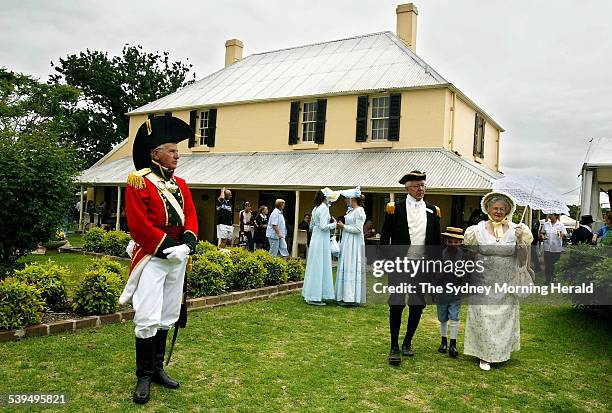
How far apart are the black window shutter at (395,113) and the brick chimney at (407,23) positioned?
4.66 m

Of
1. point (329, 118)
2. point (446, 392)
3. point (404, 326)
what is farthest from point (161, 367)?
point (329, 118)

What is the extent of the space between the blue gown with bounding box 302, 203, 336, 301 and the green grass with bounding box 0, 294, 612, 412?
142 centimetres

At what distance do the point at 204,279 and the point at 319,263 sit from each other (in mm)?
1891

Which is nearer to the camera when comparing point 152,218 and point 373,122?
point 152,218

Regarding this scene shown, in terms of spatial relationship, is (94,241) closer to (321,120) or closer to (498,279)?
(321,120)

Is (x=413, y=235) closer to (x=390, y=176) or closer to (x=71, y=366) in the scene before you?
(x=71, y=366)

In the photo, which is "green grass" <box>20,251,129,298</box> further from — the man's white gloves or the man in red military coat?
the man's white gloves

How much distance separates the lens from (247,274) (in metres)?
8.37

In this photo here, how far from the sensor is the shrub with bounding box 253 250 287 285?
29.4ft

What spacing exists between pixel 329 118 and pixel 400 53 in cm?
372

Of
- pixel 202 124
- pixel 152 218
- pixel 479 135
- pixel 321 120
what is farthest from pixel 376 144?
pixel 152 218

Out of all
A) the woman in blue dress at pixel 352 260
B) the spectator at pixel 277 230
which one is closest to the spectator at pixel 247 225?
the spectator at pixel 277 230

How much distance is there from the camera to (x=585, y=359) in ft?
18.2

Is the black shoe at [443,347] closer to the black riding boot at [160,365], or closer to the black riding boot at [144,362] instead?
the black riding boot at [160,365]
